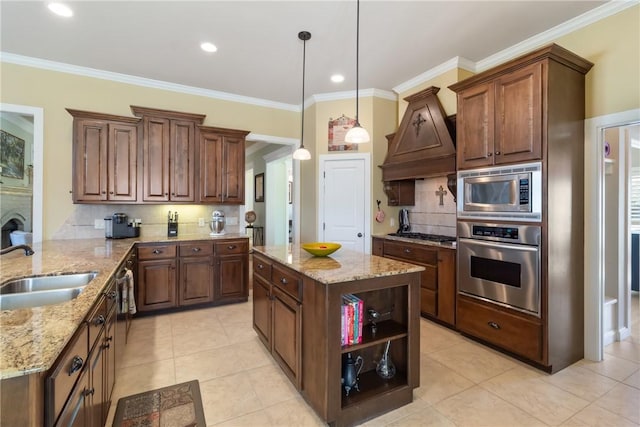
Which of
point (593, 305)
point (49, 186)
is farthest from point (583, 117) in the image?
point (49, 186)

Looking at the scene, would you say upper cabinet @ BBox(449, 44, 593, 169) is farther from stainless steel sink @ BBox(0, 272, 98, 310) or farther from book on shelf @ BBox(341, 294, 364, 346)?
stainless steel sink @ BBox(0, 272, 98, 310)

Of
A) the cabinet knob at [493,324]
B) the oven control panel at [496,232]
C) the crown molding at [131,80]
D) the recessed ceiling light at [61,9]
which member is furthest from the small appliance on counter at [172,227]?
the cabinet knob at [493,324]

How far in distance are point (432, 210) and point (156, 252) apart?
352 centimetres

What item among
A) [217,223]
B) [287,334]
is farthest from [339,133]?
[287,334]

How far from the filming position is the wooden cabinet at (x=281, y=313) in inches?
80.1

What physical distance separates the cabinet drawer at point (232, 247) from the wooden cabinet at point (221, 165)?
0.58 m

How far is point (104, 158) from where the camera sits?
3.56 m

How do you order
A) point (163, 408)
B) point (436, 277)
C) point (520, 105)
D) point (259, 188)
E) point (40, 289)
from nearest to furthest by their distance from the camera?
point (40, 289) < point (163, 408) < point (520, 105) < point (436, 277) < point (259, 188)

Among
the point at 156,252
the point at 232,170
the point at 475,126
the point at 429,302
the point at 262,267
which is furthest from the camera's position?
the point at 232,170

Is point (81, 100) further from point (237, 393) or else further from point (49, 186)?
point (237, 393)

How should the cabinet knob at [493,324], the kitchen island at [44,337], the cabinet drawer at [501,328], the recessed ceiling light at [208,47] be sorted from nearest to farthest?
the kitchen island at [44,337]
the cabinet drawer at [501,328]
the cabinet knob at [493,324]
the recessed ceiling light at [208,47]

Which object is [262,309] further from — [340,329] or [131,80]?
[131,80]

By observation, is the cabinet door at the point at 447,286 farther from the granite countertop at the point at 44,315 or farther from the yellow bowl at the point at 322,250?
the granite countertop at the point at 44,315

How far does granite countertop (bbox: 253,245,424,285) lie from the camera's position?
1800 mm
